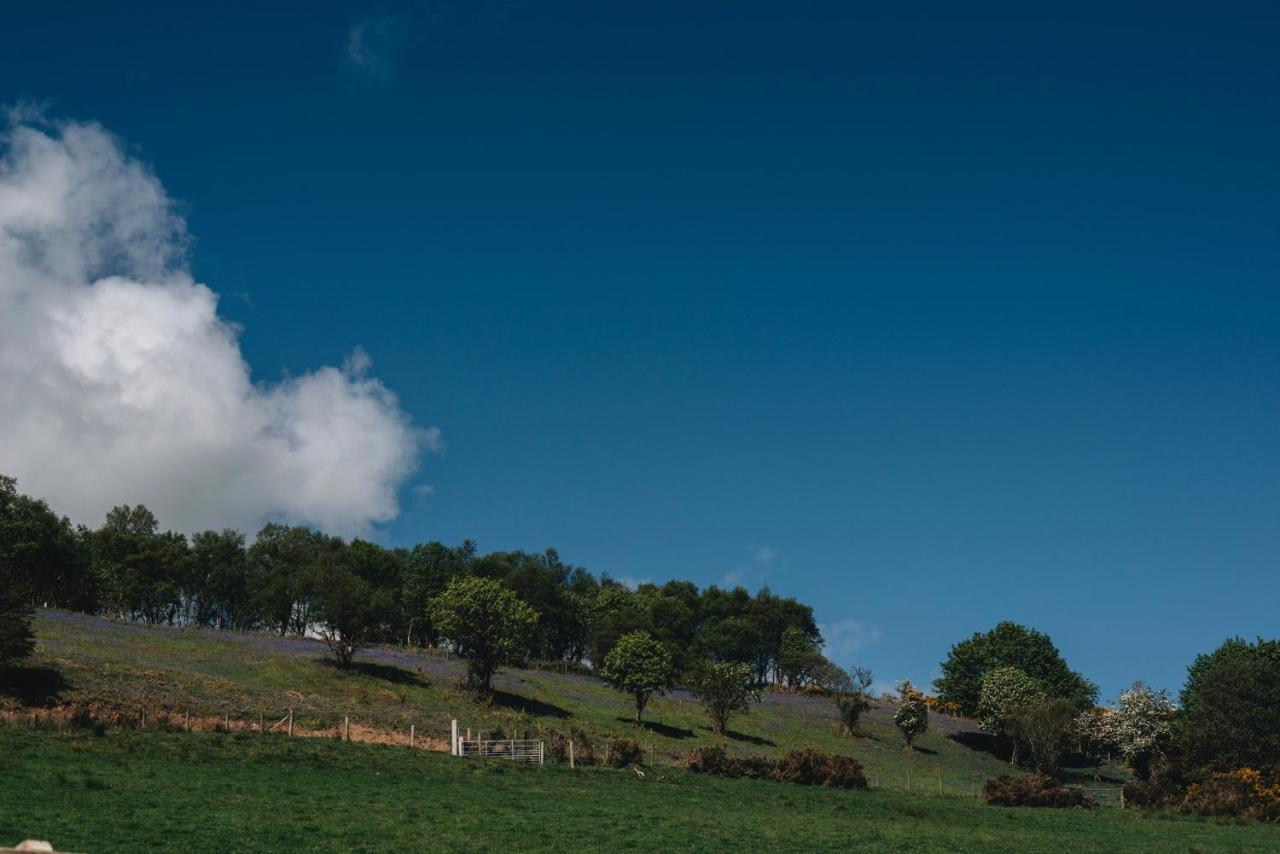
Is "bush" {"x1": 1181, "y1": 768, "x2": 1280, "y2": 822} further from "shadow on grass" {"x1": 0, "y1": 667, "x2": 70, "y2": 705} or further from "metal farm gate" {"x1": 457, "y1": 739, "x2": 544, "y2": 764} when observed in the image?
"shadow on grass" {"x1": 0, "y1": 667, "x2": 70, "y2": 705}

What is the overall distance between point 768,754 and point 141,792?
173 ft

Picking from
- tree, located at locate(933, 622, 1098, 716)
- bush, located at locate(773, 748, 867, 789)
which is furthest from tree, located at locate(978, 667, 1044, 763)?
bush, located at locate(773, 748, 867, 789)

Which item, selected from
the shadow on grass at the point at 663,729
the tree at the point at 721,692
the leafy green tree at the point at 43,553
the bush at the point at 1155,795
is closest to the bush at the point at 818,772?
the bush at the point at 1155,795

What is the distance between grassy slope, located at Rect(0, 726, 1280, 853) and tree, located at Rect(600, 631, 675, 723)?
99.7 ft

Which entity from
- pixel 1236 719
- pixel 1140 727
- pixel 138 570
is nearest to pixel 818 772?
pixel 1236 719

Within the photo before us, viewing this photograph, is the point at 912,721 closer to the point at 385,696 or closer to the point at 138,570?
the point at 385,696

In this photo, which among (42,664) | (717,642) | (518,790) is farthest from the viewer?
(717,642)

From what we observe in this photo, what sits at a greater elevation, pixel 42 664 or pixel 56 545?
pixel 56 545

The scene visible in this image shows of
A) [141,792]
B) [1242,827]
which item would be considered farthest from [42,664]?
[1242,827]

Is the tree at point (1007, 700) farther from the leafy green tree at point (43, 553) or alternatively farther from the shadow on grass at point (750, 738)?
the leafy green tree at point (43, 553)

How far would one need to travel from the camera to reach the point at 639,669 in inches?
3339

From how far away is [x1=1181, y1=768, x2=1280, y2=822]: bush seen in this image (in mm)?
54375

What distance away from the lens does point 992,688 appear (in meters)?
108

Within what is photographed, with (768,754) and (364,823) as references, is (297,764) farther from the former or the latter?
(768,754)
